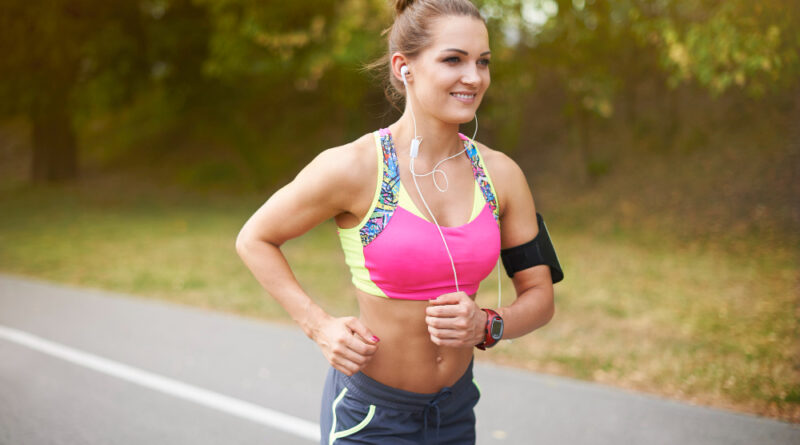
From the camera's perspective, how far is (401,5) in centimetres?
221

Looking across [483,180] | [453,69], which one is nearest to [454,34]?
[453,69]

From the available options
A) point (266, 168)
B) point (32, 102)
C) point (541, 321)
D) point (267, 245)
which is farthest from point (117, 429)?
point (32, 102)

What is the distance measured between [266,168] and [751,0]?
13.3m

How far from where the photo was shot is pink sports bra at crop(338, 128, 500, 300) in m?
2.03

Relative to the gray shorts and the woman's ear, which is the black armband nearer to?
the gray shorts

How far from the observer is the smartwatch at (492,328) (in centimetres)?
208

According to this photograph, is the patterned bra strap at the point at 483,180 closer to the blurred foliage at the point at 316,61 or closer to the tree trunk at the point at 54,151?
the blurred foliage at the point at 316,61

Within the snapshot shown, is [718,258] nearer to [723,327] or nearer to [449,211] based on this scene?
[723,327]

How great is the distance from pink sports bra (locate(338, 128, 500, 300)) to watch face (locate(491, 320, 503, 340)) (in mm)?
140

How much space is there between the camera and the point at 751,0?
8828mm

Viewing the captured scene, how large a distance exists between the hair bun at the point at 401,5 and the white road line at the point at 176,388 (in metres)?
3.20

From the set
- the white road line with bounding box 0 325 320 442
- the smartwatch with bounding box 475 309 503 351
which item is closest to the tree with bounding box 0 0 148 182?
the white road line with bounding box 0 325 320 442

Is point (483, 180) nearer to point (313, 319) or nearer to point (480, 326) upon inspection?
point (480, 326)

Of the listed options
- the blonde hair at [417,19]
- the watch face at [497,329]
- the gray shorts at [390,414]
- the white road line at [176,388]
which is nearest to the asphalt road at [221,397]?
the white road line at [176,388]
